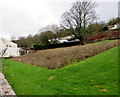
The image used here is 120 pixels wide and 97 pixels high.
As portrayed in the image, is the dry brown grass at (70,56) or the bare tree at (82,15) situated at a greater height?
the bare tree at (82,15)

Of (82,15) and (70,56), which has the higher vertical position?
(82,15)

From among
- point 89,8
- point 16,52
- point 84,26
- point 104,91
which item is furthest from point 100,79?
point 16,52

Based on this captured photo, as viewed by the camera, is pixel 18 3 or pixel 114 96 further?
pixel 18 3

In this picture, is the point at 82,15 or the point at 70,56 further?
the point at 82,15

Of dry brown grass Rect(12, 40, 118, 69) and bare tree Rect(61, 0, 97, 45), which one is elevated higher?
bare tree Rect(61, 0, 97, 45)

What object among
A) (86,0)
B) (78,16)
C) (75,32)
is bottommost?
(75,32)

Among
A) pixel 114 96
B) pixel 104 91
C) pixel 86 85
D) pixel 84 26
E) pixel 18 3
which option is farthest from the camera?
pixel 84 26

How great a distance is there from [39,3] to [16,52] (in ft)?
77.7

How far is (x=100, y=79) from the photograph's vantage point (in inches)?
207

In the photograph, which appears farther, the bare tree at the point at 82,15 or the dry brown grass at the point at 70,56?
the bare tree at the point at 82,15

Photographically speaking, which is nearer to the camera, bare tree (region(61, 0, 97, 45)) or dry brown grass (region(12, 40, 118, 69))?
dry brown grass (region(12, 40, 118, 69))

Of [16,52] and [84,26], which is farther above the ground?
[84,26]

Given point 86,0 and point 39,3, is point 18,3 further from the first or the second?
point 86,0

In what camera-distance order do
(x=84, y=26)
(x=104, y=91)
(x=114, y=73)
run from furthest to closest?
1. (x=84, y=26)
2. (x=114, y=73)
3. (x=104, y=91)
